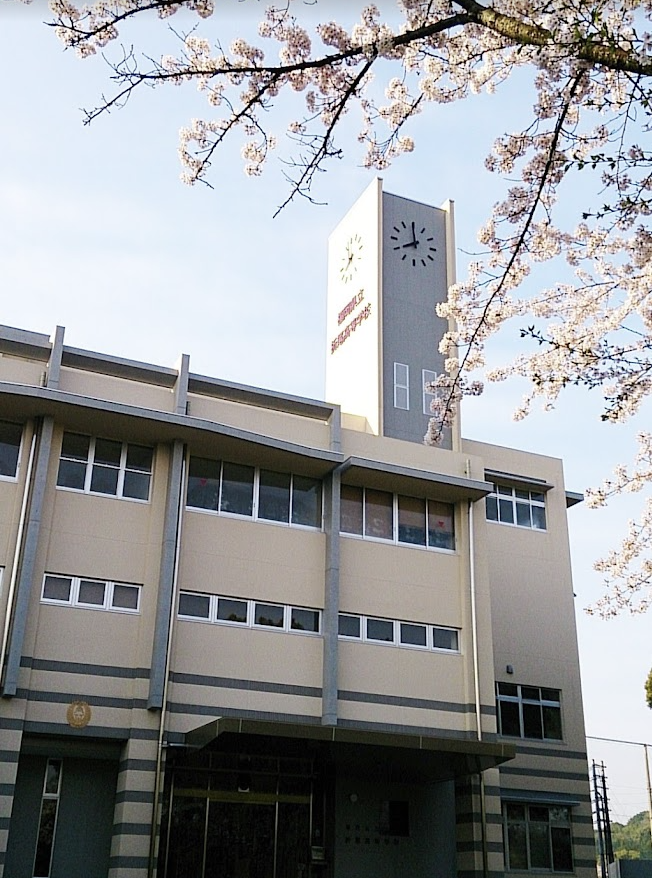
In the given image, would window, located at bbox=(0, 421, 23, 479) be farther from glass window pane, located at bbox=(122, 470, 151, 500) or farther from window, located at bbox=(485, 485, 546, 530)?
window, located at bbox=(485, 485, 546, 530)

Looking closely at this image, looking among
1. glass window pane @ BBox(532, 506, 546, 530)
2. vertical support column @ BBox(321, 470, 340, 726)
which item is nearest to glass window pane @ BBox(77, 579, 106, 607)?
vertical support column @ BBox(321, 470, 340, 726)

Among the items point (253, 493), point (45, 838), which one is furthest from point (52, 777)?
point (253, 493)

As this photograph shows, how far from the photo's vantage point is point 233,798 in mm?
17016

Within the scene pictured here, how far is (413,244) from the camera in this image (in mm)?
23000

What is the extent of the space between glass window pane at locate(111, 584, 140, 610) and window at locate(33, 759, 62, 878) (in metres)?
2.57

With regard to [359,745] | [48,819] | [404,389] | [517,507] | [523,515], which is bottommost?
[48,819]

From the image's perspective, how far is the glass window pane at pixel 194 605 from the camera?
16.7 meters

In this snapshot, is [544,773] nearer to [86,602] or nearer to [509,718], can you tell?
[509,718]

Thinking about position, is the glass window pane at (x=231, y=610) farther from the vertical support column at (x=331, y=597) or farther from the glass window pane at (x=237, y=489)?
the glass window pane at (x=237, y=489)

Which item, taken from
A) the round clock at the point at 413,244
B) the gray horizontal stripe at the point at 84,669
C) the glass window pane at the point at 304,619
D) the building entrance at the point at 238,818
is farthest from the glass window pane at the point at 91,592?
the round clock at the point at 413,244

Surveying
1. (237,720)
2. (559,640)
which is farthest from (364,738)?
(559,640)

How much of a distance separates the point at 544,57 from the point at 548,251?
3.36 m

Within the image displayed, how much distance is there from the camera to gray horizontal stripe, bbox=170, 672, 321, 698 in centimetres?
1619

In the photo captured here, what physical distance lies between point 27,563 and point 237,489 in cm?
402
